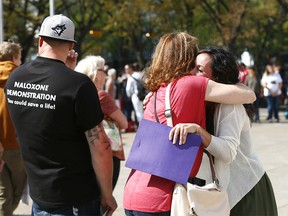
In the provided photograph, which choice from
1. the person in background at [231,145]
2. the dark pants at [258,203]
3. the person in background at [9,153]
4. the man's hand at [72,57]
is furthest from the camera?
the person in background at [9,153]

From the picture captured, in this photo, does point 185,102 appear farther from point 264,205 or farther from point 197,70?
point 264,205

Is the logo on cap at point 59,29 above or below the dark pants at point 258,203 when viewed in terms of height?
above

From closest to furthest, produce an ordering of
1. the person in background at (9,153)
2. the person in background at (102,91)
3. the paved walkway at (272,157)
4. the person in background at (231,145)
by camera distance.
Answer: the person in background at (231,145) < the person in background at (9,153) < the person in background at (102,91) < the paved walkway at (272,157)

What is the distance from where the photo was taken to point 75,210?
3232 millimetres

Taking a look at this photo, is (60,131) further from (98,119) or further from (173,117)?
(173,117)

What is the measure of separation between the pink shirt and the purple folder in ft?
0.21

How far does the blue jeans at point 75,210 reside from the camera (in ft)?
10.6

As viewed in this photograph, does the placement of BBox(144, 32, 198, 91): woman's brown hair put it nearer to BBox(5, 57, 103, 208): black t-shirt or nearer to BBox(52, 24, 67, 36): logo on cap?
BBox(5, 57, 103, 208): black t-shirt

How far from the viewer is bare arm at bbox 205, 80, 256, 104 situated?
3162 mm

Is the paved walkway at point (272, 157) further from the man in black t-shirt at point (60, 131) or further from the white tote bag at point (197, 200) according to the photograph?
the white tote bag at point (197, 200)

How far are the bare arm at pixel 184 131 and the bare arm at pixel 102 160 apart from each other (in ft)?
1.31

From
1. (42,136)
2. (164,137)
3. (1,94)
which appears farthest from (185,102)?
(1,94)

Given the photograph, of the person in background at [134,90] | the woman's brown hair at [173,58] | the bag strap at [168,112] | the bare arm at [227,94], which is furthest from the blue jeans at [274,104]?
the bag strap at [168,112]

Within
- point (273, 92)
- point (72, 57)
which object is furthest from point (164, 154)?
point (273, 92)
